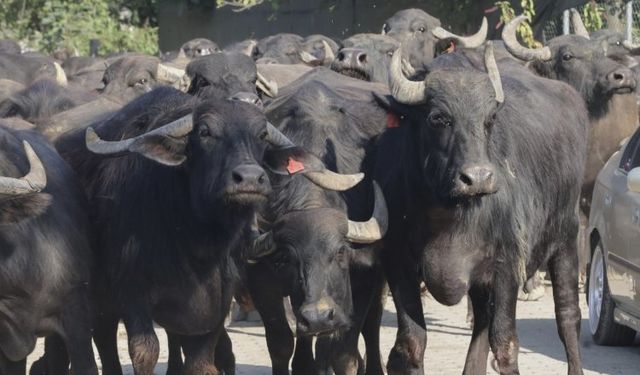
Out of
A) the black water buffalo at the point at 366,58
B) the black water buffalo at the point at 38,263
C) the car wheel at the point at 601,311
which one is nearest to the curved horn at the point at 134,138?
the black water buffalo at the point at 38,263

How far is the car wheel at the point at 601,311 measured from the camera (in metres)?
12.4

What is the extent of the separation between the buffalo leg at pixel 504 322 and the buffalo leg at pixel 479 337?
253 millimetres

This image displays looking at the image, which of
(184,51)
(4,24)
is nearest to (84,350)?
(184,51)

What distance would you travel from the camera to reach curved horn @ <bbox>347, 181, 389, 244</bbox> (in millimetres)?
9773

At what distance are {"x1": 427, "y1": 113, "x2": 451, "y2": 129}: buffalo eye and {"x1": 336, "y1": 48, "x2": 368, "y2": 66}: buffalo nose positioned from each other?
4.64 meters

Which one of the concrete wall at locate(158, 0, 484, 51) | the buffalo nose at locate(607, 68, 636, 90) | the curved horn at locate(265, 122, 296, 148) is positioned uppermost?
the curved horn at locate(265, 122, 296, 148)

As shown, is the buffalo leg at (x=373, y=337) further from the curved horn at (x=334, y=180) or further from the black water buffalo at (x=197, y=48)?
the black water buffalo at (x=197, y=48)

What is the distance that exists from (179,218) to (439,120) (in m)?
1.69

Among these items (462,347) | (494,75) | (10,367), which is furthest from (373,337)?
(10,367)

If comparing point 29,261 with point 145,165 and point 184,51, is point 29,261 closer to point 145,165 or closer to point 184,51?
point 145,165

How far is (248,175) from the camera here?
896cm

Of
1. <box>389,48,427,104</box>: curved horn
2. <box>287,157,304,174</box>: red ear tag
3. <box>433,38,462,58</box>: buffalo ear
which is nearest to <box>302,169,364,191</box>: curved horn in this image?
<box>287,157,304,174</box>: red ear tag

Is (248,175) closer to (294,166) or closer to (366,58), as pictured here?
(294,166)

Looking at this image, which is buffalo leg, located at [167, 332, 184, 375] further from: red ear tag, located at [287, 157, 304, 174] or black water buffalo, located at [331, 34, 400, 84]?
black water buffalo, located at [331, 34, 400, 84]
